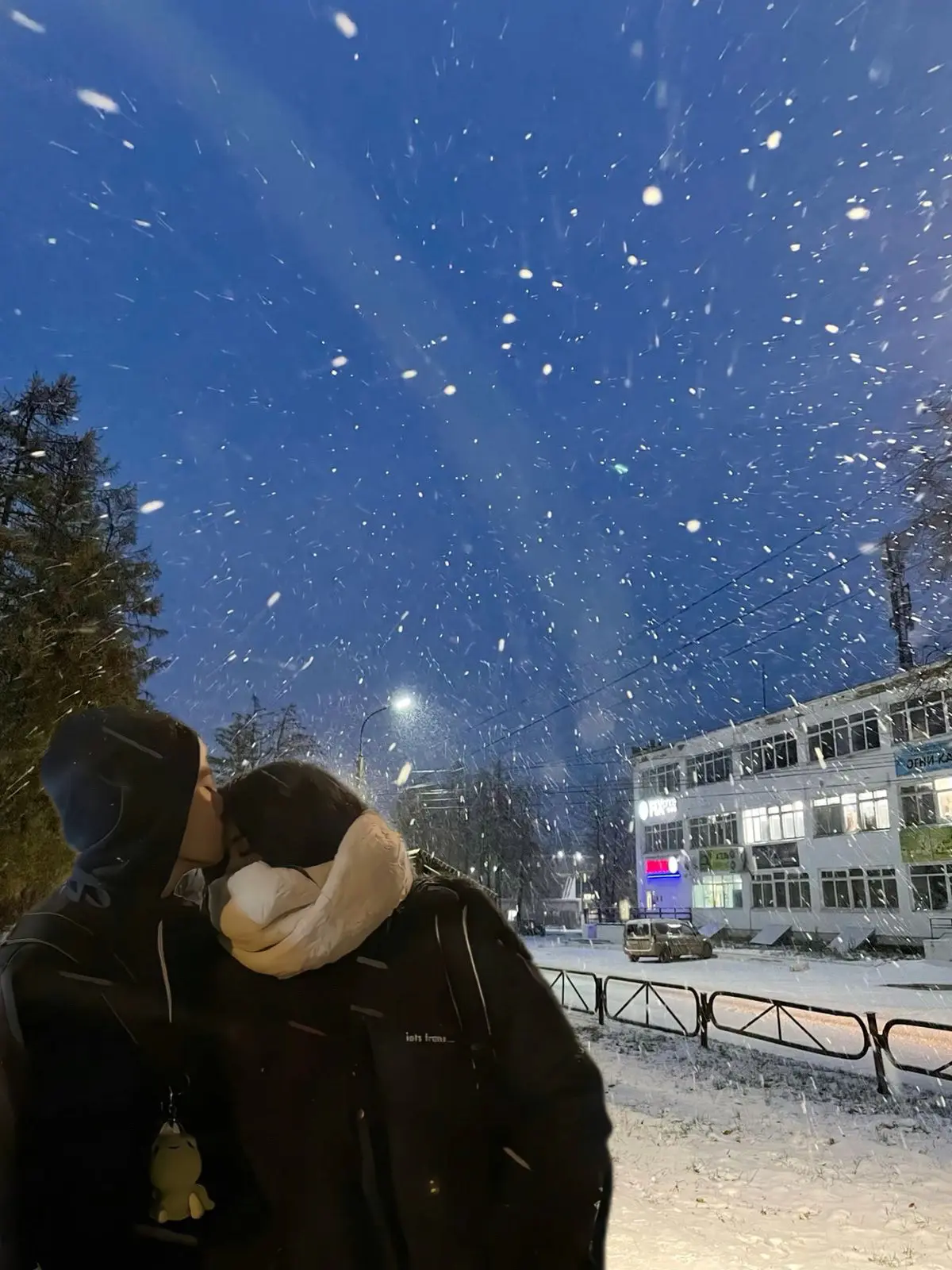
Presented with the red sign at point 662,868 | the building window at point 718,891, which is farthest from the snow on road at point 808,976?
the red sign at point 662,868

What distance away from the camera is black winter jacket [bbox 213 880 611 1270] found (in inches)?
57.2

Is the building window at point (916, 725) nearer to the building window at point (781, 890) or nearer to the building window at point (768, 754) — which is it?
the building window at point (768, 754)

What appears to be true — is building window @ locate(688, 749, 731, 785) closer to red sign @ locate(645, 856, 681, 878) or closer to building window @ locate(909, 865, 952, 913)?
red sign @ locate(645, 856, 681, 878)

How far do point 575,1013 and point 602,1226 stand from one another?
1774 cm

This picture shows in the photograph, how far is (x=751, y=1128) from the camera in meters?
8.53

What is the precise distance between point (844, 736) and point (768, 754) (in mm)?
5874

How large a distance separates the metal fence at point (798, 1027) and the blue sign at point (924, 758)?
71.1 feet

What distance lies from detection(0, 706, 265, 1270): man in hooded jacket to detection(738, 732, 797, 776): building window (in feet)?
157

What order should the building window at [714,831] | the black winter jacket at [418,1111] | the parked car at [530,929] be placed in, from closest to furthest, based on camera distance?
the black winter jacket at [418,1111] → the building window at [714,831] → the parked car at [530,929]


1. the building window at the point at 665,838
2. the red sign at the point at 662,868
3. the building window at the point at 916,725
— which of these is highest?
the building window at the point at 916,725

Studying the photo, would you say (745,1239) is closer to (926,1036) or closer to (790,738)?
(926,1036)

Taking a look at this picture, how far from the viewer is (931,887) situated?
120 ft

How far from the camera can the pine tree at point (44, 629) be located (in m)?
12.5

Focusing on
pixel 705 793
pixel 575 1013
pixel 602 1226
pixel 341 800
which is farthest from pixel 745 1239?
pixel 705 793
